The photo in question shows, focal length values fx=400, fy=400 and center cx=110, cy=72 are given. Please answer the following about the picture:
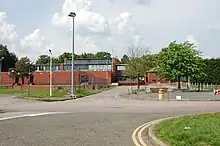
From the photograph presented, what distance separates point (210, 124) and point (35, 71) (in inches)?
4023

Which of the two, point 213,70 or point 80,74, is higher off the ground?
point 213,70

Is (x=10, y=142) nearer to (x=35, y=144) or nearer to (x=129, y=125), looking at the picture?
(x=35, y=144)

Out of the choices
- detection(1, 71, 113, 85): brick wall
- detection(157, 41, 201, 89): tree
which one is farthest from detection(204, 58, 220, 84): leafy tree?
detection(1, 71, 113, 85): brick wall

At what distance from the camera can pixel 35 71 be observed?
113 metres

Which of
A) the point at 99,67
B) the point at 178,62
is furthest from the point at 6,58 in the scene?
the point at 178,62

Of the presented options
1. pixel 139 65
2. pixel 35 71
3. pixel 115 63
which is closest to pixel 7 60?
pixel 35 71

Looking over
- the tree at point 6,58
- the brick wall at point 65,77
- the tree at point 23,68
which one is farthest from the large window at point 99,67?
the tree at point 6,58

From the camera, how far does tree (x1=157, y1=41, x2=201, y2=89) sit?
5781 cm

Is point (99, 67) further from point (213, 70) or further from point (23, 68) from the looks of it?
point (213, 70)

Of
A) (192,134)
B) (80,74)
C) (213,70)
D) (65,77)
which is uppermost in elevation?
(213,70)

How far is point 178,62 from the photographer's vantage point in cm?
5803

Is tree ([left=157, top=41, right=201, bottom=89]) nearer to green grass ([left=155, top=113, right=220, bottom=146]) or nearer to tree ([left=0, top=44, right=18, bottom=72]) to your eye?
green grass ([left=155, top=113, right=220, bottom=146])

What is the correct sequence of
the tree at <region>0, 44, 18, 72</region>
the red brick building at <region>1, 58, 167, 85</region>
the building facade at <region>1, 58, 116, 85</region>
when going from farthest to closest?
the tree at <region>0, 44, 18, 72</region> → the building facade at <region>1, 58, 116, 85</region> → the red brick building at <region>1, 58, 167, 85</region>

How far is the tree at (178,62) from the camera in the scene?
190 ft
